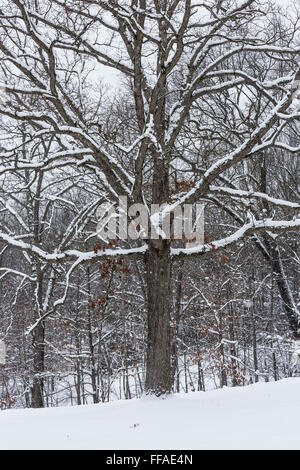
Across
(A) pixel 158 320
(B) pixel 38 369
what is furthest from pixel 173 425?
(B) pixel 38 369

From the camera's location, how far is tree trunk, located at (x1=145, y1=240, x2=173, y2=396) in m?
7.37

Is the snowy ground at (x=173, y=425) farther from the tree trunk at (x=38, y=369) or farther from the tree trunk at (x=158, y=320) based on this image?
the tree trunk at (x=38, y=369)

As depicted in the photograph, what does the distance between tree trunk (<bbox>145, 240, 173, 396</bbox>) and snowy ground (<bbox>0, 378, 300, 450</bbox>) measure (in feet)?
1.03

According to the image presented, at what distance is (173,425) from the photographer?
5.35 meters

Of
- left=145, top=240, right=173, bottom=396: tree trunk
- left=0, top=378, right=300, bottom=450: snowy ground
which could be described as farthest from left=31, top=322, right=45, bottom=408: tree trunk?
left=145, top=240, right=173, bottom=396: tree trunk

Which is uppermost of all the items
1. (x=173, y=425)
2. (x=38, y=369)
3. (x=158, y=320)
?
(x=158, y=320)

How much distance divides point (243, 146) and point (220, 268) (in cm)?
1102

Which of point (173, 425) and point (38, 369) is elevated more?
point (173, 425)

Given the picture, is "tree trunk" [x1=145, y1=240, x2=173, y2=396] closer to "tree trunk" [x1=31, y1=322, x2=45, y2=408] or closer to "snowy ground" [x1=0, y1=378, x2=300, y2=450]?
"snowy ground" [x1=0, y1=378, x2=300, y2=450]

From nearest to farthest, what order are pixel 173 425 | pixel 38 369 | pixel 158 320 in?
pixel 173 425 → pixel 158 320 → pixel 38 369

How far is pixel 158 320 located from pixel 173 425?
2343 mm

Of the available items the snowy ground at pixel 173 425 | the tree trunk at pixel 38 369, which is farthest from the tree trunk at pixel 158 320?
the tree trunk at pixel 38 369

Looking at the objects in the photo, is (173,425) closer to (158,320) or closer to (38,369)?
(158,320)
